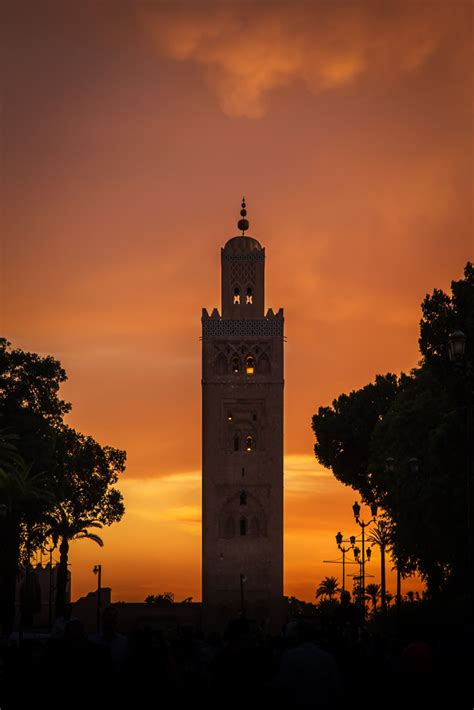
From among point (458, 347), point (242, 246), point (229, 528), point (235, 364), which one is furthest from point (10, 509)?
point (458, 347)

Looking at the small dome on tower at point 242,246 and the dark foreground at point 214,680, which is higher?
the small dome on tower at point 242,246

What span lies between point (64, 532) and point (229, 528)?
15.0 m

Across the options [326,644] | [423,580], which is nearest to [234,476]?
[423,580]

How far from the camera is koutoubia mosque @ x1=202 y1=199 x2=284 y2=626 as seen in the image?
251ft

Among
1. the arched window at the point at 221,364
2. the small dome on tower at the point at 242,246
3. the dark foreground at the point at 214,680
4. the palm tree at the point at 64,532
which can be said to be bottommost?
the dark foreground at the point at 214,680

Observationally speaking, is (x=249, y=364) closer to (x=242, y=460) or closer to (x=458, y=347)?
(x=242, y=460)

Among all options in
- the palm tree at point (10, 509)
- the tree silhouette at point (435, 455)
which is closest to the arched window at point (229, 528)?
the tree silhouette at point (435, 455)

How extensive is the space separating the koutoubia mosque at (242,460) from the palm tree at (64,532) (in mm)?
9523

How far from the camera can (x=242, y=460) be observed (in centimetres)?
7819

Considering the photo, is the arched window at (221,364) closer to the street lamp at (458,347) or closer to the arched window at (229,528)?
the arched window at (229,528)

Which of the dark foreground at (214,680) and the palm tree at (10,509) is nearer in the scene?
the dark foreground at (214,680)

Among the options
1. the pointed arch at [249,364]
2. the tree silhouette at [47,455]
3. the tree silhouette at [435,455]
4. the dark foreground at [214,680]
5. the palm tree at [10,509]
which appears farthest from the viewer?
the pointed arch at [249,364]

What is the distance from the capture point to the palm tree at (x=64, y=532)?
6062 cm

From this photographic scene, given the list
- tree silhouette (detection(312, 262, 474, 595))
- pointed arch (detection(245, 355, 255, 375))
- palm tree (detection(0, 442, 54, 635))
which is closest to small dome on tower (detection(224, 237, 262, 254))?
pointed arch (detection(245, 355, 255, 375))
